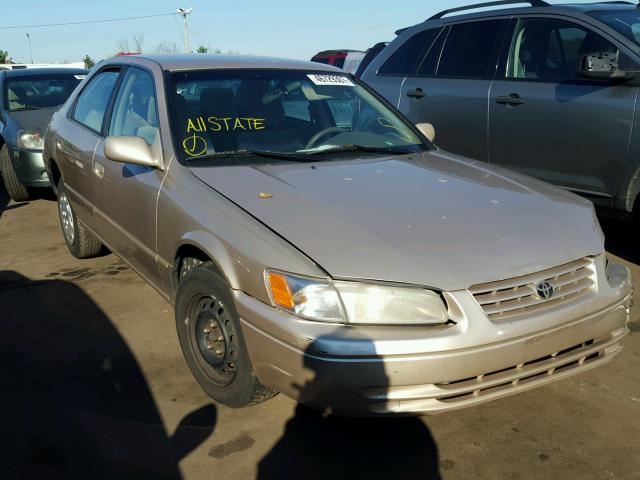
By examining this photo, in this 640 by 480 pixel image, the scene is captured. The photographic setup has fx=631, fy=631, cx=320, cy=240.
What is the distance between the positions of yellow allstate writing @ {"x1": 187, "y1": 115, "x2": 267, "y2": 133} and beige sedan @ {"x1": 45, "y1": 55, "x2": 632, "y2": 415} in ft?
0.04

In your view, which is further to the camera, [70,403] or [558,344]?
[70,403]

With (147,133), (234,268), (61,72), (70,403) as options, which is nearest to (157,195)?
(147,133)

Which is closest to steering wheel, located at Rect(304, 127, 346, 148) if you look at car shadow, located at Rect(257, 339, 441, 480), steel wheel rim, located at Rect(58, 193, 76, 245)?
car shadow, located at Rect(257, 339, 441, 480)

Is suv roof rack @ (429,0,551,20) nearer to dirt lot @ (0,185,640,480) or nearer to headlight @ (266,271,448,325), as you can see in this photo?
dirt lot @ (0,185,640,480)

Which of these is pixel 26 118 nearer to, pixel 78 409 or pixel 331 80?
pixel 331 80

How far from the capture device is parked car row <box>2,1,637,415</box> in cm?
225

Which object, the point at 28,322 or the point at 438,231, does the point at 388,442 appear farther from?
the point at 28,322

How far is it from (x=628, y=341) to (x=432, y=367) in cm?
179

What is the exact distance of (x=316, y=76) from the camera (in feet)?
12.9

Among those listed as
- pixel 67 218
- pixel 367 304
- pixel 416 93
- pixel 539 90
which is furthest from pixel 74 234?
pixel 539 90

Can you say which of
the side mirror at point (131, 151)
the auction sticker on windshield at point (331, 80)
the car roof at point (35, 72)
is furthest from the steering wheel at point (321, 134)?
the car roof at point (35, 72)

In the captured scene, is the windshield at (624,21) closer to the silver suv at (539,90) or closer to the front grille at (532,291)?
the silver suv at (539,90)

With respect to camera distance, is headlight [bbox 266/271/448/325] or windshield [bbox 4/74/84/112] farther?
windshield [bbox 4/74/84/112]

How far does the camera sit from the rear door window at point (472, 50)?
5188mm
